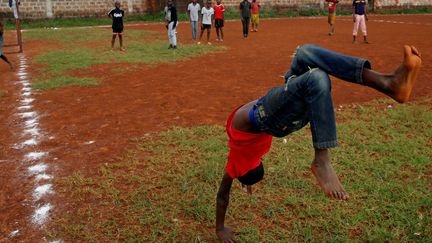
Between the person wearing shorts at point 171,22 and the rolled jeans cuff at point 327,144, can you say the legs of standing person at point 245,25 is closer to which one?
the person wearing shorts at point 171,22

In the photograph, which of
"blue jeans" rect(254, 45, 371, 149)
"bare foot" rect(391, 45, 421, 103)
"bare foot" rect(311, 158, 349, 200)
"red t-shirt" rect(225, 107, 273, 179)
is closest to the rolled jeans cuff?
"blue jeans" rect(254, 45, 371, 149)

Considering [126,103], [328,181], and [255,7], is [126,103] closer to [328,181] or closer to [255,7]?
[328,181]

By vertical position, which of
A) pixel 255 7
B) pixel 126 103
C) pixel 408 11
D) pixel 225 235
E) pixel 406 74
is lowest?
pixel 225 235

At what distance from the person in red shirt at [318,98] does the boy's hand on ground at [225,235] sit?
0.88 metres

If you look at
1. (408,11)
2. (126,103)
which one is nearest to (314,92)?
(126,103)

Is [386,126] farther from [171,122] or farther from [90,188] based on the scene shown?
[90,188]

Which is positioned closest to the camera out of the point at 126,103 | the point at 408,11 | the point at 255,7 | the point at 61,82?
the point at 126,103

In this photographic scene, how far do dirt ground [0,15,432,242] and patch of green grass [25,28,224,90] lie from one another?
0.53m

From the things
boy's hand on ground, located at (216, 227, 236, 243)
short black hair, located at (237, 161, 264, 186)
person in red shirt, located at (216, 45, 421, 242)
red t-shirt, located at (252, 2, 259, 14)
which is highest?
red t-shirt, located at (252, 2, 259, 14)

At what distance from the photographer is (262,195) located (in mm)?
4023

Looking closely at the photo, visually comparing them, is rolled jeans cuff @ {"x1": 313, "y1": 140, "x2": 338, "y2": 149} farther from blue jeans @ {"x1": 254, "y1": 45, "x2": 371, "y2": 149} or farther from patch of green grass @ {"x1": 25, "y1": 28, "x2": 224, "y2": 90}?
patch of green grass @ {"x1": 25, "y1": 28, "x2": 224, "y2": 90}

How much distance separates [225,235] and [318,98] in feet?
5.01

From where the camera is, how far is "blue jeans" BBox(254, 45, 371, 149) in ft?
7.29

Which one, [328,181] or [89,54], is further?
[89,54]
